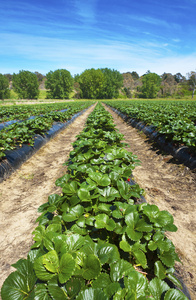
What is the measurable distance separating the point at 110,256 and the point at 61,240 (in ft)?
1.22

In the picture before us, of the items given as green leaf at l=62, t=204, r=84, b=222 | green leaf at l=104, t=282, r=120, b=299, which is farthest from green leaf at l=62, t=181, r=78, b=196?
green leaf at l=104, t=282, r=120, b=299

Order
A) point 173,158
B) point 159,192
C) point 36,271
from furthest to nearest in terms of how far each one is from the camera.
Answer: point 173,158 < point 159,192 < point 36,271

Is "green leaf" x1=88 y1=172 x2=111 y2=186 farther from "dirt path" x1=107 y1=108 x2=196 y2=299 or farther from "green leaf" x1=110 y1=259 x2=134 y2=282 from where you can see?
"dirt path" x1=107 y1=108 x2=196 y2=299

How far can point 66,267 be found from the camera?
98cm

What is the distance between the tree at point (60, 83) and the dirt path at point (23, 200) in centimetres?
7223

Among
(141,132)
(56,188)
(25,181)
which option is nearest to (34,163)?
(25,181)

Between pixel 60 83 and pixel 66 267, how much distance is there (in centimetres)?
8026

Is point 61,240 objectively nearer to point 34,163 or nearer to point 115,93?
point 34,163

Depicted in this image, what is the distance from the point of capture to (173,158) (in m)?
4.83

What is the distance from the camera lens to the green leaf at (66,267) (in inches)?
37.1

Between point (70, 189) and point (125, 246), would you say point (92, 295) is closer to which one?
point (125, 246)

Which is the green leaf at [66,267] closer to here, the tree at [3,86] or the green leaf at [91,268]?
the green leaf at [91,268]

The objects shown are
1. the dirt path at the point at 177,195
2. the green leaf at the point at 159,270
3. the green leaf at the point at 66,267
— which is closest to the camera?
the green leaf at the point at 66,267

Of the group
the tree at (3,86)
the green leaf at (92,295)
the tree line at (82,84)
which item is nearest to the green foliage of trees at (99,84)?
the tree line at (82,84)
